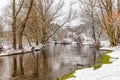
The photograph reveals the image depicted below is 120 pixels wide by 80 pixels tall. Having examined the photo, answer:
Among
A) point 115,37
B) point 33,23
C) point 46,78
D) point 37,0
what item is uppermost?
point 37,0

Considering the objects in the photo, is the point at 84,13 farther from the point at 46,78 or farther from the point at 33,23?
the point at 46,78

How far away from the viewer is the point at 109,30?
108ft

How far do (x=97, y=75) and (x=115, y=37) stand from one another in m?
23.5

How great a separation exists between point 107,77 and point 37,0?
112 feet

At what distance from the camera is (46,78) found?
512 inches

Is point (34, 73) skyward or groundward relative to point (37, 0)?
groundward

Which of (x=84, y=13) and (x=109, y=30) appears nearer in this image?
(x=109, y=30)

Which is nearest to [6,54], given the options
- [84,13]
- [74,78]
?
[74,78]

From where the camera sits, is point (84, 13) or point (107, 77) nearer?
point (107, 77)

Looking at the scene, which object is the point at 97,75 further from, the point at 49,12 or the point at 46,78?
the point at 49,12

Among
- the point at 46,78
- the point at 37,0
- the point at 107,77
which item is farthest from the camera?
the point at 37,0

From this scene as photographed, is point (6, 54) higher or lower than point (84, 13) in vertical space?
lower

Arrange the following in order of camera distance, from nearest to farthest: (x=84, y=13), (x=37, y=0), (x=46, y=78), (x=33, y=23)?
(x=46, y=78) → (x=33, y=23) → (x=37, y=0) → (x=84, y=13)

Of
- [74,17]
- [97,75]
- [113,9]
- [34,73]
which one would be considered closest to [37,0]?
[74,17]
